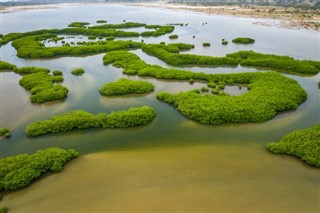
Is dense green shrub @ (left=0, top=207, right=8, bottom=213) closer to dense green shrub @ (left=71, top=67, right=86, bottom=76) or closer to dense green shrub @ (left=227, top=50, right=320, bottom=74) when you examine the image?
dense green shrub @ (left=71, top=67, right=86, bottom=76)

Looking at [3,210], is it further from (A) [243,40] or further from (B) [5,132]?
(A) [243,40]

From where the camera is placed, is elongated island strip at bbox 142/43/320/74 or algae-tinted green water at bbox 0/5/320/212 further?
elongated island strip at bbox 142/43/320/74

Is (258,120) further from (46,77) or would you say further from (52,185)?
(46,77)

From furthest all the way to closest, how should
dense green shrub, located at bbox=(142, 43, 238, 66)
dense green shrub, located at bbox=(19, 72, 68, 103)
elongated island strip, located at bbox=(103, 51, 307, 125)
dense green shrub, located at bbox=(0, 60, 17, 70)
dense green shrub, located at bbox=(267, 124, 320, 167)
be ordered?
dense green shrub, located at bbox=(142, 43, 238, 66) < dense green shrub, located at bbox=(0, 60, 17, 70) < dense green shrub, located at bbox=(19, 72, 68, 103) < elongated island strip, located at bbox=(103, 51, 307, 125) < dense green shrub, located at bbox=(267, 124, 320, 167)

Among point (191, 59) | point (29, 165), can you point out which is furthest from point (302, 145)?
point (191, 59)

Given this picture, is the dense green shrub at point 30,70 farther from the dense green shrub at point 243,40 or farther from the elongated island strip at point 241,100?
the dense green shrub at point 243,40

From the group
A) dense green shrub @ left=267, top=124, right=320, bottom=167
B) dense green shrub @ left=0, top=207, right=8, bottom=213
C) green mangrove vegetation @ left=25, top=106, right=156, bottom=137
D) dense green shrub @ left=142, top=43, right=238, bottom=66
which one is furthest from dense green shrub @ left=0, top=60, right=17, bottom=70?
dense green shrub @ left=267, top=124, right=320, bottom=167
